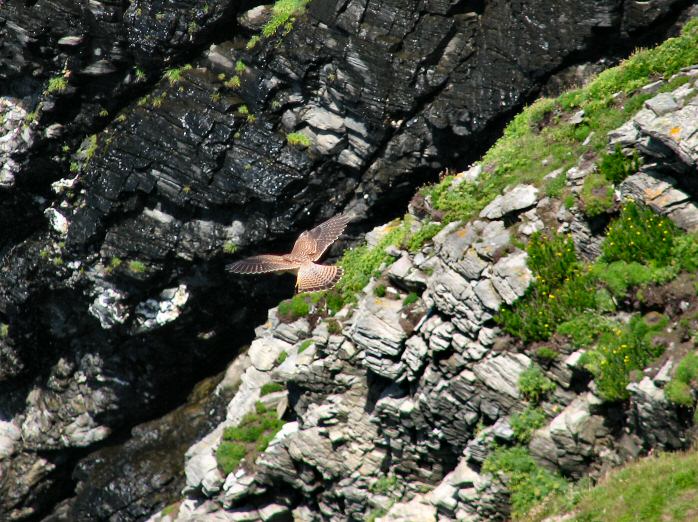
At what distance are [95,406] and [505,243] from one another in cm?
2109

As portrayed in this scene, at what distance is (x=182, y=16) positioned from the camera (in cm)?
2959

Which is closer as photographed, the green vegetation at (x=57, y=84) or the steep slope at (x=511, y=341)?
the steep slope at (x=511, y=341)

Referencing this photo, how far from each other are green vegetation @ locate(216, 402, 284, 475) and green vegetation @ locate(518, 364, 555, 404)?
29.0 ft

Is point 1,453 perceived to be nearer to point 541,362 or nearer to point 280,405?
point 280,405

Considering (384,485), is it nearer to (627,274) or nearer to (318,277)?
(318,277)

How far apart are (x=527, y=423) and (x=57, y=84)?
2179cm

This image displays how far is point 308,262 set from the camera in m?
27.0

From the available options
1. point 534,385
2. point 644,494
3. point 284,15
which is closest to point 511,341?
point 534,385

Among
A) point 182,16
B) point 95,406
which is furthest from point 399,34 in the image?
point 95,406

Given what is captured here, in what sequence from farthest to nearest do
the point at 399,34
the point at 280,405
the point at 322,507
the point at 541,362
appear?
1. the point at 399,34
2. the point at 280,405
3. the point at 322,507
4. the point at 541,362

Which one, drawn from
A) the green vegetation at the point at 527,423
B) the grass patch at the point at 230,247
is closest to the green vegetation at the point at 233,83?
the grass patch at the point at 230,247

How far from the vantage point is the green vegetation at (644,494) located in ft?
47.6

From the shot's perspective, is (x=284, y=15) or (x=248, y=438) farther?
(x=284, y=15)

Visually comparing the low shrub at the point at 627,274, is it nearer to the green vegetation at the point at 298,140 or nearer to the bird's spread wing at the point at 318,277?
the bird's spread wing at the point at 318,277
